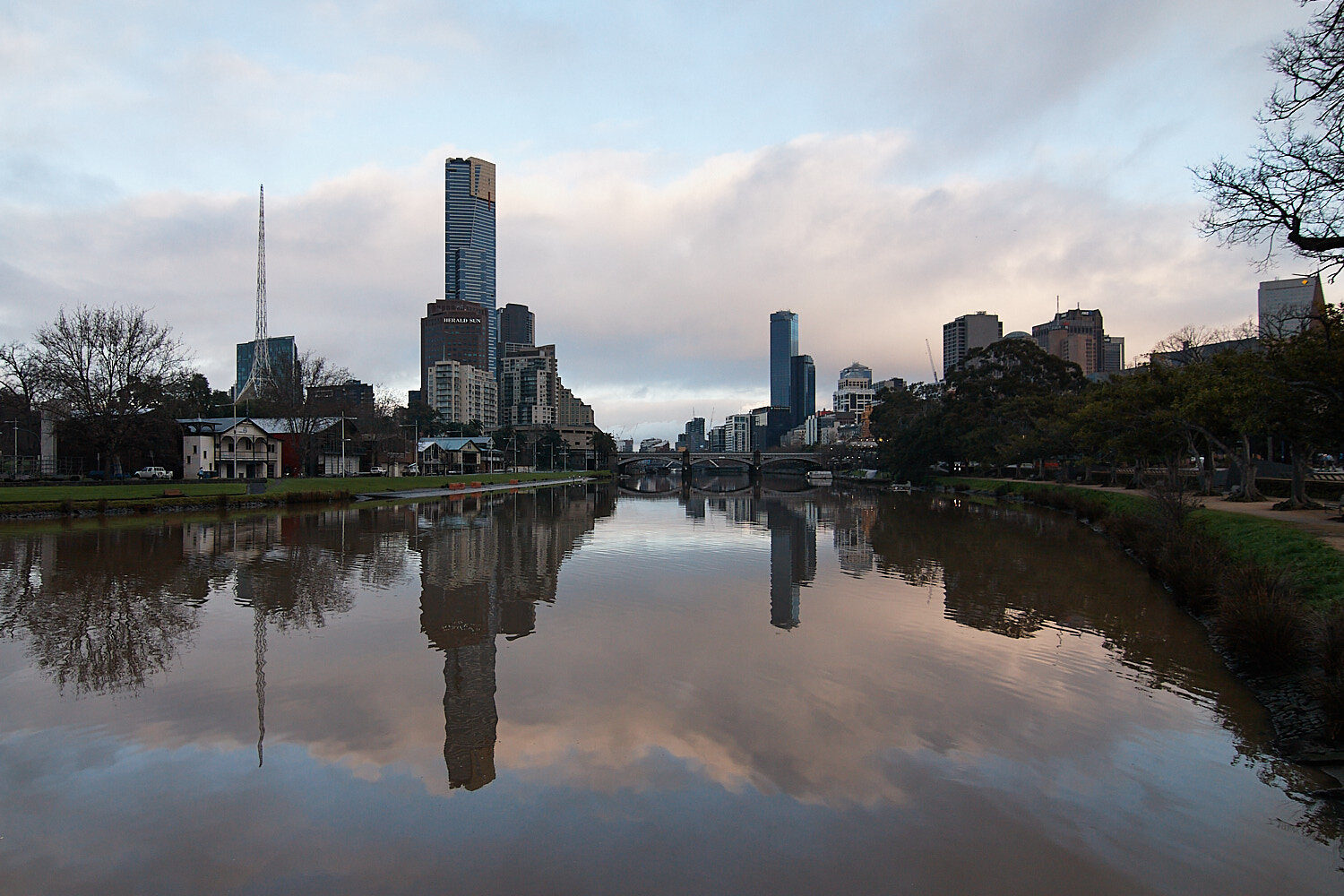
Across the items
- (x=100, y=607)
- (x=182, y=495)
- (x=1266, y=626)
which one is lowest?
(x=100, y=607)

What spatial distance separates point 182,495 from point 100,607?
97.3 feet

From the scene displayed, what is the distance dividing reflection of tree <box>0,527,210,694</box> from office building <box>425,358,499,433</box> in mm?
151348

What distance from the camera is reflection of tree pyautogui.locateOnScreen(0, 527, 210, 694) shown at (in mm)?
10355

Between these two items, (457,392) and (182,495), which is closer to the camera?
(182,495)

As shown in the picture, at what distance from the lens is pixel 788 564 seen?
21328 mm

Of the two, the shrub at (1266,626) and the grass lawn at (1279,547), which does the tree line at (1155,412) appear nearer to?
the grass lawn at (1279,547)

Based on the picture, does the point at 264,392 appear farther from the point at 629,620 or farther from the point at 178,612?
the point at 629,620

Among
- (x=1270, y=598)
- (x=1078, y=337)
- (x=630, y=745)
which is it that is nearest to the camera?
(x=630, y=745)

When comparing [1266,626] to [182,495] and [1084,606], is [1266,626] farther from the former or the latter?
[182,495]

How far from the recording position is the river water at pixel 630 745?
5547 mm

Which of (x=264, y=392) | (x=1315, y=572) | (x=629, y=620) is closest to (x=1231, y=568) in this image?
(x=1315, y=572)

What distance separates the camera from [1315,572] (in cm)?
1244

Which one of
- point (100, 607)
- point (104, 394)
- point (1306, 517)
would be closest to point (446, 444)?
point (104, 394)

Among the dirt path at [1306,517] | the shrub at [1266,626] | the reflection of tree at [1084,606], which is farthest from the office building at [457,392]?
the shrub at [1266,626]
